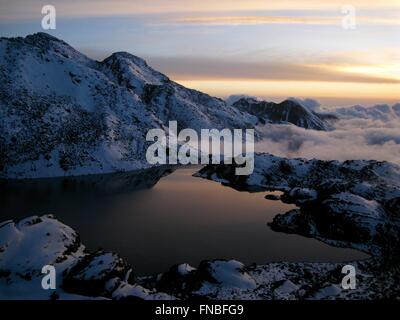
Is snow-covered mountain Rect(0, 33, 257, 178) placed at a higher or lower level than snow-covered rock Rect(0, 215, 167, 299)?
higher

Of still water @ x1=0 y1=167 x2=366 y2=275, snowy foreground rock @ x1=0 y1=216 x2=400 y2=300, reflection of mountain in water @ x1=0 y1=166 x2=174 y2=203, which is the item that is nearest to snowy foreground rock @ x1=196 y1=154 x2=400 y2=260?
still water @ x1=0 y1=167 x2=366 y2=275

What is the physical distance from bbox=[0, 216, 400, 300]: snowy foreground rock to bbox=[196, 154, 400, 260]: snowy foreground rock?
14.8m

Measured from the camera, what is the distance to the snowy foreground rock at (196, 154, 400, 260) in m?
71.4

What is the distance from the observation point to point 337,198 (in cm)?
8200

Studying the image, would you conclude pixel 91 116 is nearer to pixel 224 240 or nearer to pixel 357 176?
pixel 357 176

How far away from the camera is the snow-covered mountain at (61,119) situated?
440 ft

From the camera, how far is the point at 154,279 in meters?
50.9

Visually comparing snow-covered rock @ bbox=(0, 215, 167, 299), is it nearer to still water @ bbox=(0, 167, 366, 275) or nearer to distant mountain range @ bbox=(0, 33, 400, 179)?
still water @ bbox=(0, 167, 366, 275)

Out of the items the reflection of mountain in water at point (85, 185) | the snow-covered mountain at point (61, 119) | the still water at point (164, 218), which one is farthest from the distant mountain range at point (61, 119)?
the still water at point (164, 218)

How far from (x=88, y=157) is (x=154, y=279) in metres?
96.7

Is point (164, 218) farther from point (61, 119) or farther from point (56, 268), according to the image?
point (61, 119)

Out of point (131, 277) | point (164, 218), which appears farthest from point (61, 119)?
point (131, 277)

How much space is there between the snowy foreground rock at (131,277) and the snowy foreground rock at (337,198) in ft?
48.7

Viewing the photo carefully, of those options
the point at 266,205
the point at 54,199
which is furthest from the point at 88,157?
the point at 266,205
